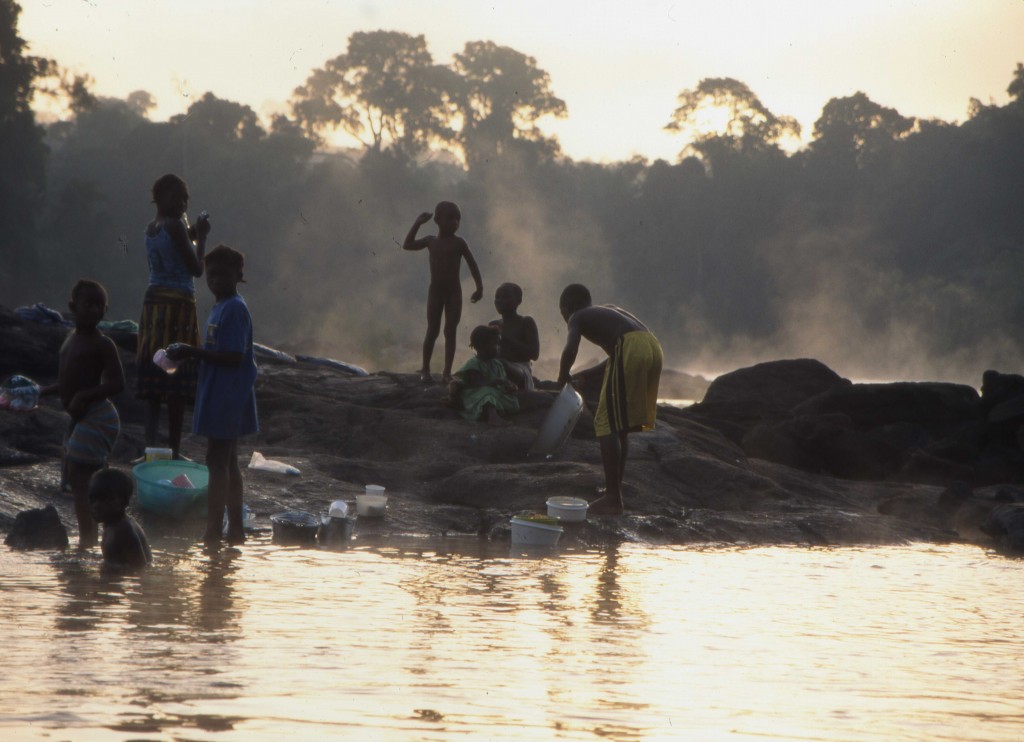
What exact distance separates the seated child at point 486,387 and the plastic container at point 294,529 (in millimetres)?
3186

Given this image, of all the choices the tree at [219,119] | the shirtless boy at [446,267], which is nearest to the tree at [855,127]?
the tree at [219,119]

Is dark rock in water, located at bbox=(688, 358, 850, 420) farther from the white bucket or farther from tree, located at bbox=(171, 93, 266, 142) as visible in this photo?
tree, located at bbox=(171, 93, 266, 142)

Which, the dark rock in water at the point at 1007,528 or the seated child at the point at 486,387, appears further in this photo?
the seated child at the point at 486,387

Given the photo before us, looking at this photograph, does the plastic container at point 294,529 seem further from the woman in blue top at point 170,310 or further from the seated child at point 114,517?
the seated child at point 114,517

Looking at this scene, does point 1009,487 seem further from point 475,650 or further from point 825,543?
point 475,650

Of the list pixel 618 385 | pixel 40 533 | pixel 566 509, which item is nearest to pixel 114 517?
pixel 40 533

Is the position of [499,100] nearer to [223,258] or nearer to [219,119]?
[219,119]

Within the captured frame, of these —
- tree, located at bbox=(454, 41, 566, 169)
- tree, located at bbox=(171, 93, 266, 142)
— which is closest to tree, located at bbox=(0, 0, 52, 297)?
tree, located at bbox=(171, 93, 266, 142)

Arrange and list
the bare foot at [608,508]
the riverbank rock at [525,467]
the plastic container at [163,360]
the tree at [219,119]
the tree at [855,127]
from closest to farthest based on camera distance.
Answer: the plastic container at [163,360]
the riverbank rock at [525,467]
the bare foot at [608,508]
the tree at [219,119]
the tree at [855,127]

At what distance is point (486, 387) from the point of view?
34.5ft

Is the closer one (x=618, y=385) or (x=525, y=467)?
(x=618, y=385)

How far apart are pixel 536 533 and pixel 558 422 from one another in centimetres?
225

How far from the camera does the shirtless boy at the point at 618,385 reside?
27.9 ft

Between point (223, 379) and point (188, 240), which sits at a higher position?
point (188, 240)
